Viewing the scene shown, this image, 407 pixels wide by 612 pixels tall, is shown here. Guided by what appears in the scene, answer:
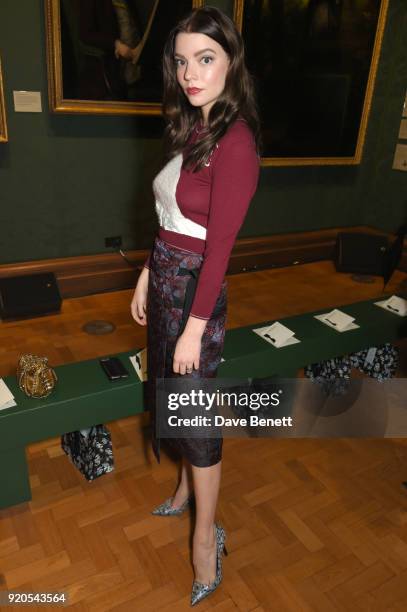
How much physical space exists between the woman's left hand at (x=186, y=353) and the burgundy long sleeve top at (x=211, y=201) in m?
0.08

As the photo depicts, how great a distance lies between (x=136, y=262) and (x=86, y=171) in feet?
2.55

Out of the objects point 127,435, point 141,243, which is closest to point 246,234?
point 141,243

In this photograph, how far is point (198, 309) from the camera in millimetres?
1342

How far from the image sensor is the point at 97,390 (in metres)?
1.95

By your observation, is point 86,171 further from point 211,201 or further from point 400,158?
point 400,158

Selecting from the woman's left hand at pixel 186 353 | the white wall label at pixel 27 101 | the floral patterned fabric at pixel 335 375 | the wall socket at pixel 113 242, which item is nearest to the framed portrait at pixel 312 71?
the wall socket at pixel 113 242

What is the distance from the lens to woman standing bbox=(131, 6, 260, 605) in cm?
127

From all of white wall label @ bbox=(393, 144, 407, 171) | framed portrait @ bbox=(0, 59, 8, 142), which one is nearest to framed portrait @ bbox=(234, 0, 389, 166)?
white wall label @ bbox=(393, 144, 407, 171)

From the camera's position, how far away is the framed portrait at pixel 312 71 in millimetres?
3707

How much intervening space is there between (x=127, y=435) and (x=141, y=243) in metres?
1.79

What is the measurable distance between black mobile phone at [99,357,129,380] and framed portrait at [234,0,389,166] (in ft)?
8.18

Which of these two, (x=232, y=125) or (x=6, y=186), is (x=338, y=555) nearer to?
(x=232, y=125)

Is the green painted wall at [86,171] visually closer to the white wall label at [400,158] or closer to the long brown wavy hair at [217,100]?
the white wall label at [400,158]

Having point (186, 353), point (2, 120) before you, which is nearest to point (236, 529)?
point (186, 353)
